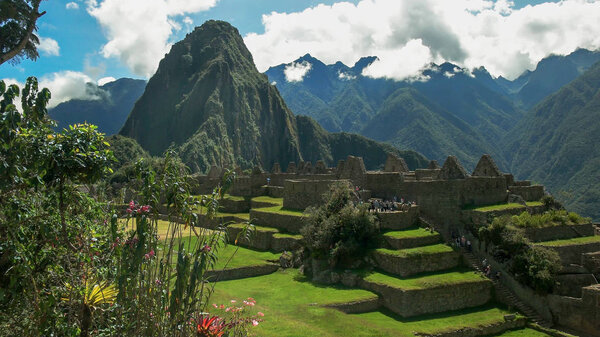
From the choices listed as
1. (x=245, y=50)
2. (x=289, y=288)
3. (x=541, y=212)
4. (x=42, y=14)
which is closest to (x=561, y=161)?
(x=541, y=212)

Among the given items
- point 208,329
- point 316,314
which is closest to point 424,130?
point 316,314

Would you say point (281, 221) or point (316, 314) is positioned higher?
point (281, 221)

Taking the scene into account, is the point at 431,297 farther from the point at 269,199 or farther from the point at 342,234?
the point at 269,199

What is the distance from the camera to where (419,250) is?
21531 millimetres

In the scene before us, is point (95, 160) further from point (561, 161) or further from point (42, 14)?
point (561, 161)

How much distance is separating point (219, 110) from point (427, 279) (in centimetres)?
13765

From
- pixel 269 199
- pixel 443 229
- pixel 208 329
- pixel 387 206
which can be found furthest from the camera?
pixel 269 199

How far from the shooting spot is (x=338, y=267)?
2272 cm

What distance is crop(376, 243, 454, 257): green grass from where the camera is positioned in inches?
829

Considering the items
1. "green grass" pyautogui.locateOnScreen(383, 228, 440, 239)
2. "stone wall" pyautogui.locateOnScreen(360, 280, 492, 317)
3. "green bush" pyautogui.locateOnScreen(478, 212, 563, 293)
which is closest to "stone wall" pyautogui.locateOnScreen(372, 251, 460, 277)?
"green grass" pyautogui.locateOnScreen(383, 228, 440, 239)

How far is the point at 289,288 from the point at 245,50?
190 meters

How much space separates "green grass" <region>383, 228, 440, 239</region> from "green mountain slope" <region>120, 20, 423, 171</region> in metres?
112

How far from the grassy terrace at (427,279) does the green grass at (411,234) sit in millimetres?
2138

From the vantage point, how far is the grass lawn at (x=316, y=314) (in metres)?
15.2
